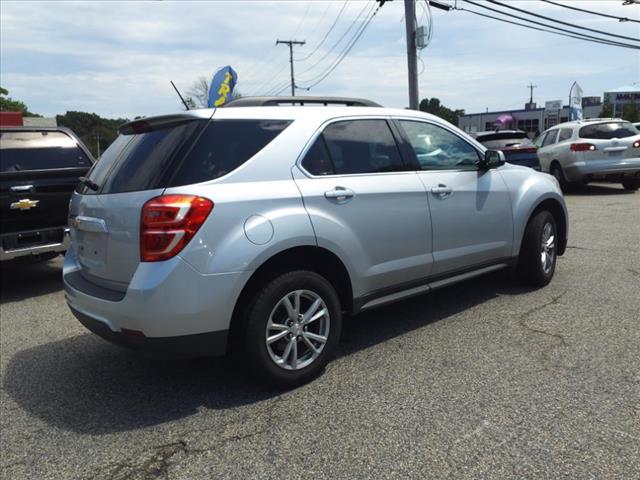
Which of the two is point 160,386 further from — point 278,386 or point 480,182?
point 480,182

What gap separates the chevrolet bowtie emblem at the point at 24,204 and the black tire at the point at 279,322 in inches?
158

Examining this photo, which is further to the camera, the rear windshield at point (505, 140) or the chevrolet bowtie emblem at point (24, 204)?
the rear windshield at point (505, 140)

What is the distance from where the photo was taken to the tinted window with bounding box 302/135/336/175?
11.6 ft

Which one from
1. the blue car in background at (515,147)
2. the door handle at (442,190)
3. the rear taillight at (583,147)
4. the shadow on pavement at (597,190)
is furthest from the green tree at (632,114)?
the door handle at (442,190)

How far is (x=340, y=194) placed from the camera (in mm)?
3596

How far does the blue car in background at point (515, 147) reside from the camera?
1359 centimetres

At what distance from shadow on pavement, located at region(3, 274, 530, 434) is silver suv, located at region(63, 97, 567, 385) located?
1.35 feet

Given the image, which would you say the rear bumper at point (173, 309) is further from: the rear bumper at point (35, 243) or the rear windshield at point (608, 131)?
the rear windshield at point (608, 131)

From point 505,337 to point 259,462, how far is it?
224 centimetres

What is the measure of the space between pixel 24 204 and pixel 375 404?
471 cm

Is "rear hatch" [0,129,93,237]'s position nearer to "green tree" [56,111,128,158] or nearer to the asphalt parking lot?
the asphalt parking lot

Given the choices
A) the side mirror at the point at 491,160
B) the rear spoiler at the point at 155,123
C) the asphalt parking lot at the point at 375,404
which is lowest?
the asphalt parking lot at the point at 375,404

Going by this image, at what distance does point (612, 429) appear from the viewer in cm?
279

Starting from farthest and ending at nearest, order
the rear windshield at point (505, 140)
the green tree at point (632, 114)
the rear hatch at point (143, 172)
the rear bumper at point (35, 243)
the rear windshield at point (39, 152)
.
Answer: the green tree at point (632, 114), the rear windshield at point (505, 140), the rear windshield at point (39, 152), the rear bumper at point (35, 243), the rear hatch at point (143, 172)
